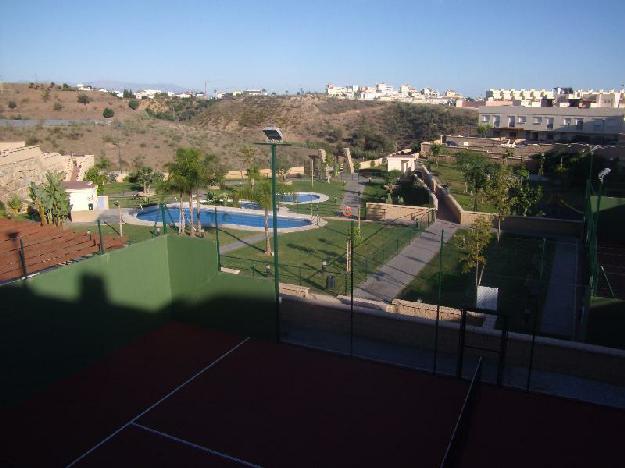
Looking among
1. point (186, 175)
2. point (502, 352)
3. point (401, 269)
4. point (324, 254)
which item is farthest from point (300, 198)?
point (502, 352)

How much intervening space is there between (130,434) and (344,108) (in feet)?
299

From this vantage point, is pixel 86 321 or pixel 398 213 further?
pixel 398 213

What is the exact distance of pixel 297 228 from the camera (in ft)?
97.2

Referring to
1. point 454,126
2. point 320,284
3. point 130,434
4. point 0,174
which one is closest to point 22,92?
point 0,174

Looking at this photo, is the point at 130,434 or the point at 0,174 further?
the point at 0,174

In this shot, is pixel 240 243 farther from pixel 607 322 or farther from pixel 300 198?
pixel 607 322

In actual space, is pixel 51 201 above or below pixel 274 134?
below

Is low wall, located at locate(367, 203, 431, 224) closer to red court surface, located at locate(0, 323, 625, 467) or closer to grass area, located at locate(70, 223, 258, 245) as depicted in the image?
grass area, located at locate(70, 223, 258, 245)

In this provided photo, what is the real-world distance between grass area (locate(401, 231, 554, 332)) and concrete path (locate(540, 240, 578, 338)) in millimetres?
322

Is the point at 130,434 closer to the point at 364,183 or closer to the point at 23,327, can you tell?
the point at 23,327

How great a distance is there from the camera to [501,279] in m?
19.3

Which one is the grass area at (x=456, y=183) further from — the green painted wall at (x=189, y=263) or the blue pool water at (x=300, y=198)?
the green painted wall at (x=189, y=263)

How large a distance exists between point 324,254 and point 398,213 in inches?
364

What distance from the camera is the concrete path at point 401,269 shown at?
1859cm
